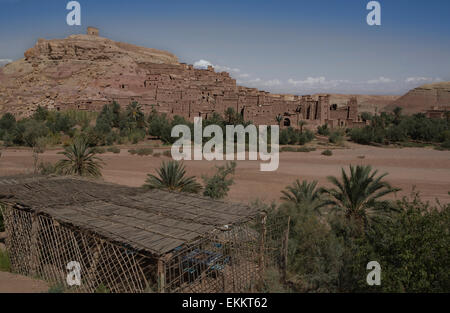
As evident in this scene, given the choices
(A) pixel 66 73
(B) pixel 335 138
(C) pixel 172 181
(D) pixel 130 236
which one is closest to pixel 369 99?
(B) pixel 335 138

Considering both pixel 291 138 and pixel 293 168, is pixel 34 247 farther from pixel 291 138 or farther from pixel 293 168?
pixel 291 138

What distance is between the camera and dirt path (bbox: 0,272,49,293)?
6328mm

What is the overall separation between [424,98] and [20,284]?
103496 millimetres

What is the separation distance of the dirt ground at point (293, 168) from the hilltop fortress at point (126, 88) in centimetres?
1484

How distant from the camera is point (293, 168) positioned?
80.9ft

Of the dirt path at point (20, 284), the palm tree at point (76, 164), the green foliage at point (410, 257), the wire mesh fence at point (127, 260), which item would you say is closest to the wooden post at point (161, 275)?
the wire mesh fence at point (127, 260)

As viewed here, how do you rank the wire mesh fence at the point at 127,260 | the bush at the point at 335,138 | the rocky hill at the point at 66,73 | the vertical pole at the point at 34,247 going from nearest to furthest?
the wire mesh fence at the point at 127,260 → the vertical pole at the point at 34,247 → the bush at the point at 335,138 → the rocky hill at the point at 66,73

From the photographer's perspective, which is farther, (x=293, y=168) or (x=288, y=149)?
(x=288, y=149)

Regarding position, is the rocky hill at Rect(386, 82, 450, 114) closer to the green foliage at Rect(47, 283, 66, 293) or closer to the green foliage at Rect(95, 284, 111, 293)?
the green foliage at Rect(95, 284, 111, 293)

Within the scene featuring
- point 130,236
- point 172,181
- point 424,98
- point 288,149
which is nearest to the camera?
point 130,236

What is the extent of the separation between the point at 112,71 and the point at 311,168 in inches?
1572

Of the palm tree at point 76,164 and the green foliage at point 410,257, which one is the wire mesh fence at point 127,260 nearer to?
the green foliage at point 410,257

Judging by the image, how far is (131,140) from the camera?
34969 mm

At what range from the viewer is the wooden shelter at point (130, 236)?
617cm
